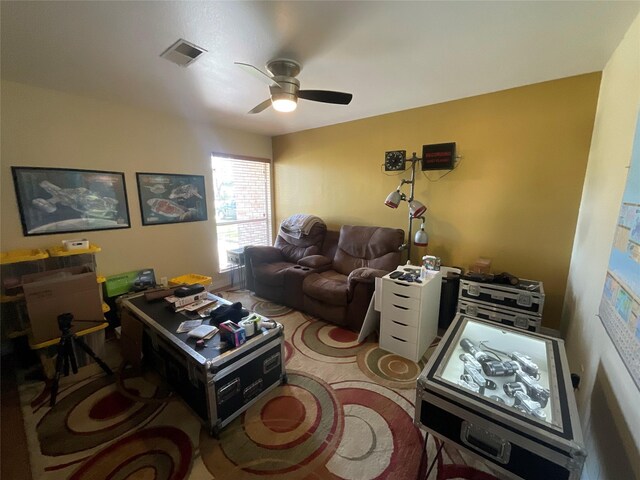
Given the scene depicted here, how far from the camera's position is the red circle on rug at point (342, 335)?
2498 mm

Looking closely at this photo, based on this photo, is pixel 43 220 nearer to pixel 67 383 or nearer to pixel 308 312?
pixel 67 383

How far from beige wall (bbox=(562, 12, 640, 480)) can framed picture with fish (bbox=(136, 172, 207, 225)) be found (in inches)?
152

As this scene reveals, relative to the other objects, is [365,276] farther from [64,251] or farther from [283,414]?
[64,251]

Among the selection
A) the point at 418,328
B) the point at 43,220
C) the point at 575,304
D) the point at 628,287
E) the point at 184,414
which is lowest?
the point at 184,414

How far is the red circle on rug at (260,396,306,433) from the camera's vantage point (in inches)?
62.4

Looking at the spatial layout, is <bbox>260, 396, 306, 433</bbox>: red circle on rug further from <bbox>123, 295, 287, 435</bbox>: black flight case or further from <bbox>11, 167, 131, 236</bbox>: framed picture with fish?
<bbox>11, 167, 131, 236</bbox>: framed picture with fish

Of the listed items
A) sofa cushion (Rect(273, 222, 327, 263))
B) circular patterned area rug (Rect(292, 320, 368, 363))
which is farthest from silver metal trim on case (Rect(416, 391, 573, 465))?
sofa cushion (Rect(273, 222, 327, 263))

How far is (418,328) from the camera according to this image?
6.89 feet

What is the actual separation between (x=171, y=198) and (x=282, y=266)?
1.62 meters

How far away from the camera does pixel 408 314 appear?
6.97ft

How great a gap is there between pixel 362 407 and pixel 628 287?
59.4 inches

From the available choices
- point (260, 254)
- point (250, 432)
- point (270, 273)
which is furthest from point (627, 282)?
point (260, 254)

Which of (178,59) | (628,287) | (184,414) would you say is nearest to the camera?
(628,287)

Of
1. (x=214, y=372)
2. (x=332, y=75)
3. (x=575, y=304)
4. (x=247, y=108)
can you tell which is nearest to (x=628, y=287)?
(x=575, y=304)
